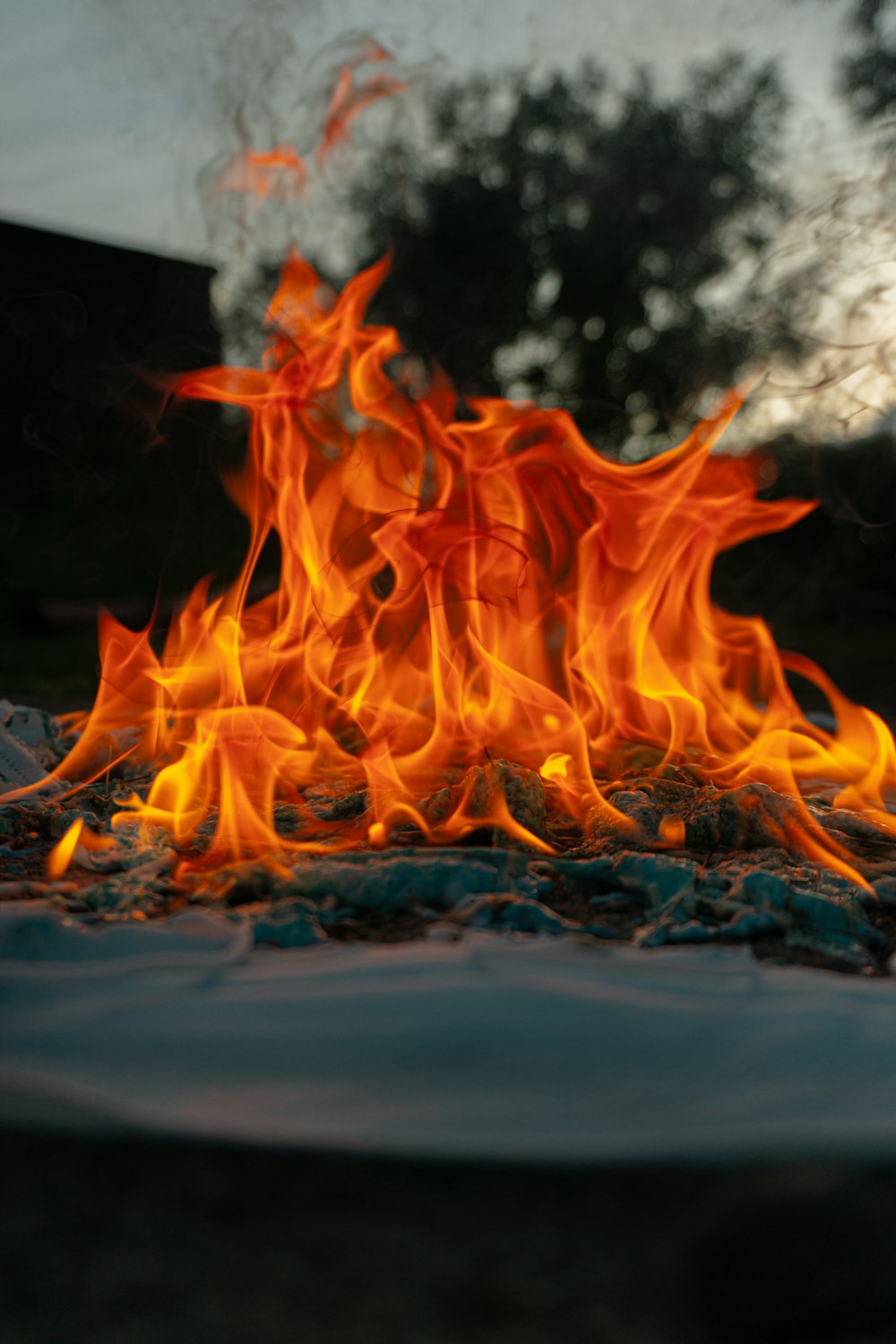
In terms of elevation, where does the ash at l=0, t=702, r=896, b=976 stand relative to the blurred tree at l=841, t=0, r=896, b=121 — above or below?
below

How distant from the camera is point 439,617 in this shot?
3049 millimetres

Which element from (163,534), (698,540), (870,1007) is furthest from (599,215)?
(870,1007)

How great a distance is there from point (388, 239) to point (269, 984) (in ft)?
42.9

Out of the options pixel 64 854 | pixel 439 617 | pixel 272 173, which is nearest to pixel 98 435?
pixel 272 173

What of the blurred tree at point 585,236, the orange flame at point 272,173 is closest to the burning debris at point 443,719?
the orange flame at point 272,173

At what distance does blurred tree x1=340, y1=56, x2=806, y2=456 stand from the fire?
975 centimetres

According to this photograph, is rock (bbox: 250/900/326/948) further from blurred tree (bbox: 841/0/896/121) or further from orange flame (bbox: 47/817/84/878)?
blurred tree (bbox: 841/0/896/121)

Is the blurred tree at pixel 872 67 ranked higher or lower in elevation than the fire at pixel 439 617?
higher

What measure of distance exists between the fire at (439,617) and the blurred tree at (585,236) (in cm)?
975

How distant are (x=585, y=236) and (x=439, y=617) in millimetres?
12213

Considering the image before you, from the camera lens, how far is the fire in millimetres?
3176

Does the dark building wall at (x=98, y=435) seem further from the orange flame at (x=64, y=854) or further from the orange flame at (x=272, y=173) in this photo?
the orange flame at (x=64, y=854)

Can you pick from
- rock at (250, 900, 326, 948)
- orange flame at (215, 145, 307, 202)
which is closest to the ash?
rock at (250, 900, 326, 948)

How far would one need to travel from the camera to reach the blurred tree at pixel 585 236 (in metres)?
13.2
